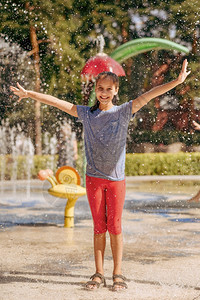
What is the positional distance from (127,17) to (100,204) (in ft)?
74.2

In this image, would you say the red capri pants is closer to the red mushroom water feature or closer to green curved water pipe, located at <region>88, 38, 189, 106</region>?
the red mushroom water feature

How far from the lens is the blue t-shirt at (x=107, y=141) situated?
4059 millimetres

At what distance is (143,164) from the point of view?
69.2 ft

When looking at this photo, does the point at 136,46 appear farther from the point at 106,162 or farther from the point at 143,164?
the point at 143,164

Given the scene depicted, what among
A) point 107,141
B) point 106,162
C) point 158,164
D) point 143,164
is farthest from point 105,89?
point 158,164

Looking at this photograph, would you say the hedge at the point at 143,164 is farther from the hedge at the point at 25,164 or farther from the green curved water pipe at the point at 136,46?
the green curved water pipe at the point at 136,46

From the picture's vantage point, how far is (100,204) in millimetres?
4117

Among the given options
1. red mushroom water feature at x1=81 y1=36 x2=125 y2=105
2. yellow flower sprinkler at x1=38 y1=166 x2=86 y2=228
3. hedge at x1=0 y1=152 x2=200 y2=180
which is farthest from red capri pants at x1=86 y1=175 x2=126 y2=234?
hedge at x1=0 y1=152 x2=200 y2=180

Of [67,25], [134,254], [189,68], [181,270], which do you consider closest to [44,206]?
[134,254]

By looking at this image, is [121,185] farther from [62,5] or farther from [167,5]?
[167,5]

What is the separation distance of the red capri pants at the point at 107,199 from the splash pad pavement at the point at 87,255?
515 mm

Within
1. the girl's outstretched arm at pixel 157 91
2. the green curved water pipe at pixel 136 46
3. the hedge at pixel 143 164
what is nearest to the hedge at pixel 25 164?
the hedge at pixel 143 164

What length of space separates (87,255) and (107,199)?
4.99 ft

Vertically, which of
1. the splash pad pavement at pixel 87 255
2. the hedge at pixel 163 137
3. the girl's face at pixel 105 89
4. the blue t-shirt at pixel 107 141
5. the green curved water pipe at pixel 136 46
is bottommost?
the splash pad pavement at pixel 87 255
